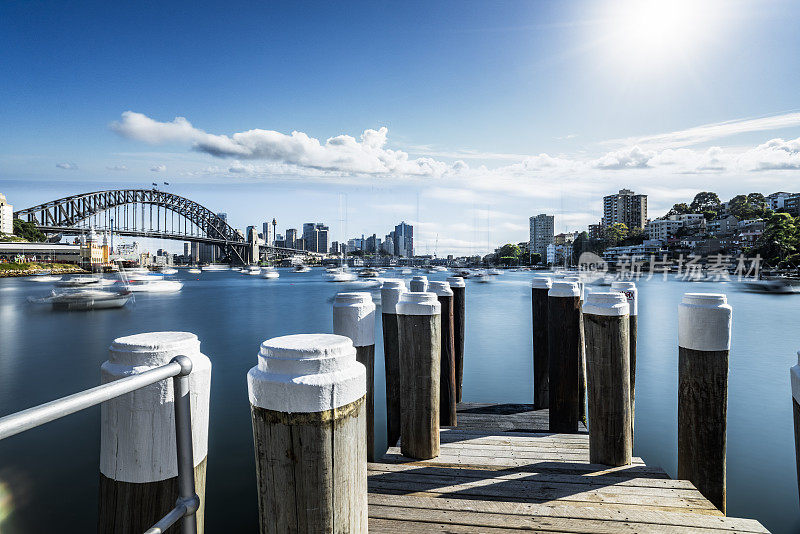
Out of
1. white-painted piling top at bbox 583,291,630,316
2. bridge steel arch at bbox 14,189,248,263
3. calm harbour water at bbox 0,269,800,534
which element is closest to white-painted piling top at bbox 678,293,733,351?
white-painted piling top at bbox 583,291,630,316

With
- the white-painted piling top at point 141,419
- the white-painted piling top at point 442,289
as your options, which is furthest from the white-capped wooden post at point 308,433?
the white-painted piling top at point 442,289

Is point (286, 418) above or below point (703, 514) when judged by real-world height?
above

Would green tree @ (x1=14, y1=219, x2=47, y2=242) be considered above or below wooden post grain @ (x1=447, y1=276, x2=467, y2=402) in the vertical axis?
above

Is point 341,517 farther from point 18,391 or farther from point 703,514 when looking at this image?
point 18,391

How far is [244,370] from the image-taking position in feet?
56.5

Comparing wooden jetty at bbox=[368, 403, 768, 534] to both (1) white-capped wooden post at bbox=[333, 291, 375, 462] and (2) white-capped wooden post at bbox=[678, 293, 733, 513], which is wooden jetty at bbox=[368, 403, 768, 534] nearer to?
(2) white-capped wooden post at bbox=[678, 293, 733, 513]

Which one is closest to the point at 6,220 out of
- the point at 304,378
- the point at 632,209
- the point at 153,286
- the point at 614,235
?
the point at 153,286

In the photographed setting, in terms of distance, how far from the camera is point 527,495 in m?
3.76

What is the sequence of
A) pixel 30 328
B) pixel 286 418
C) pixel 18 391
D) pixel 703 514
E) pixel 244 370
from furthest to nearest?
pixel 30 328
pixel 244 370
pixel 18 391
pixel 703 514
pixel 286 418

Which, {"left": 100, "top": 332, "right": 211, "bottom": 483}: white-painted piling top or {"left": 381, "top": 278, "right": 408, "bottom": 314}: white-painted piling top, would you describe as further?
{"left": 381, "top": 278, "right": 408, "bottom": 314}: white-painted piling top

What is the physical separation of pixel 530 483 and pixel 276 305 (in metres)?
45.6

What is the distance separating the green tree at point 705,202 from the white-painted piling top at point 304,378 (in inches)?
7729

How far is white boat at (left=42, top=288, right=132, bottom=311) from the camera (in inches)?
1793

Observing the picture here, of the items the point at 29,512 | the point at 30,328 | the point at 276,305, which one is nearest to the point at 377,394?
the point at 29,512
